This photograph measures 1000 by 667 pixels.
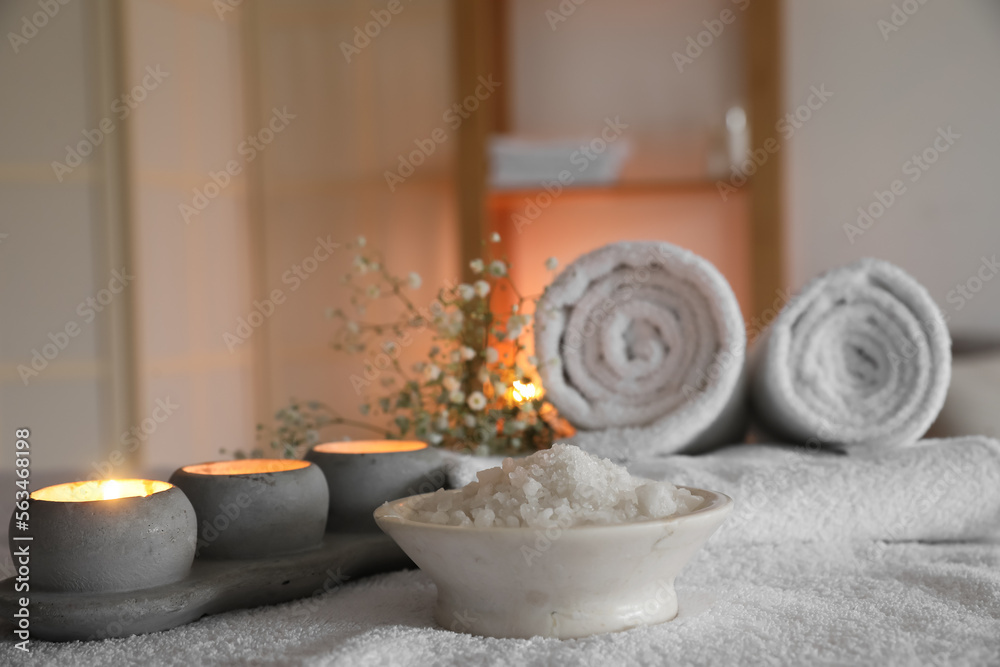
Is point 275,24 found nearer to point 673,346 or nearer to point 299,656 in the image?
point 673,346

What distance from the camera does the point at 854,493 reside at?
0.77 metres

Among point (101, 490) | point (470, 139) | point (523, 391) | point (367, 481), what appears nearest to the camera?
point (101, 490)

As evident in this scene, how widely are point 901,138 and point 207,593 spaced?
163cm

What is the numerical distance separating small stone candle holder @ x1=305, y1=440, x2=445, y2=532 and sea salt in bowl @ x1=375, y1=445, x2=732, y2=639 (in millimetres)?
165

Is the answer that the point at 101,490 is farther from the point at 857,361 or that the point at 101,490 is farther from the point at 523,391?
the point at 857,361

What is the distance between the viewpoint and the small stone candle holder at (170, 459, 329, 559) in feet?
2.17

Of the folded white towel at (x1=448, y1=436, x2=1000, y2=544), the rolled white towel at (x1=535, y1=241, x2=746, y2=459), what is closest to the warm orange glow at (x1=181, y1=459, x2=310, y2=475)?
the folded white towel at (x1=448, y1=436, x2=1000, y2=544)

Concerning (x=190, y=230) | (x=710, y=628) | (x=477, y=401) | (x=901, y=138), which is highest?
(x=901, y=138)

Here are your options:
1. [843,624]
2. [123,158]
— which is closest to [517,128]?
[123,158]

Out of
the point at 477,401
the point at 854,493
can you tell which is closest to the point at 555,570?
the point at 854,493

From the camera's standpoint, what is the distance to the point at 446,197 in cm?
212

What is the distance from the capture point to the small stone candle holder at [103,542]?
562mm

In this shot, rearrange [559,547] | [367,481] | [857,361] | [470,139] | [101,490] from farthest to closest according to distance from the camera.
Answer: [470,139] < [857,361] < [367,481] < [101,490] < [559,547]

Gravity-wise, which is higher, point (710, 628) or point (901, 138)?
point (901, 138)
